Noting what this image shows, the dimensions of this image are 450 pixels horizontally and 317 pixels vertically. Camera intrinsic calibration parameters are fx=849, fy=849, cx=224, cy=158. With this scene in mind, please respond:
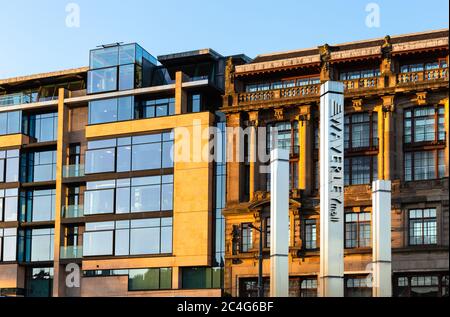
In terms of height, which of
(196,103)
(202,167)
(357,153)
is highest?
(196,103)

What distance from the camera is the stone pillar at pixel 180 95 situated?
62.6 meters

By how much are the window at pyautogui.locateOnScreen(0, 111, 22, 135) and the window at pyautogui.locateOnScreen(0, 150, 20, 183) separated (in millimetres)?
1939

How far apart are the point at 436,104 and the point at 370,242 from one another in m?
9.63

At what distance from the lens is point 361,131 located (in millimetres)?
55938

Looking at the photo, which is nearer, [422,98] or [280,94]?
[422,98]

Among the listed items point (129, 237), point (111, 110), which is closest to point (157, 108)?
point (111, 110)

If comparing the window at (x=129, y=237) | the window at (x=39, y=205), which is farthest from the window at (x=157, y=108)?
the window at (x=39, y=205)

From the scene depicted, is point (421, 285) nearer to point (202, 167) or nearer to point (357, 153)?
point (357, 153)

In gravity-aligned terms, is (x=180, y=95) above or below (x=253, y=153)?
above

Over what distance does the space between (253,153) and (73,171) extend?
16081 mm

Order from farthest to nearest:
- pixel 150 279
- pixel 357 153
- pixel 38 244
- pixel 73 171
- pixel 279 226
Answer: pixel 38 244 < pixel 73 171 < pixel 150 279 < pixel 357 153 < pixel 279 226
